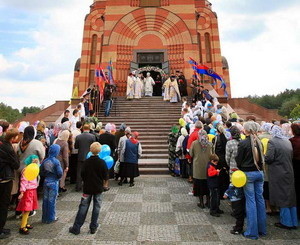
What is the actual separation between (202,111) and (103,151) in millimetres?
7898

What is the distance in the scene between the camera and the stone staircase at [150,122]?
9.07m

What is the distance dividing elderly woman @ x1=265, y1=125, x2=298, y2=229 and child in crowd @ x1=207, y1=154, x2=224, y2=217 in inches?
41.9

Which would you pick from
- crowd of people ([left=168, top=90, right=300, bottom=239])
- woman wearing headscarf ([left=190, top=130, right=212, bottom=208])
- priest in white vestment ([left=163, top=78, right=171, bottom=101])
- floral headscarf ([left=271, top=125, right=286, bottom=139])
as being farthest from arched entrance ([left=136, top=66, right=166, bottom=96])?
floral headscarf ([left=271, top=125, right=286, bottom=139])

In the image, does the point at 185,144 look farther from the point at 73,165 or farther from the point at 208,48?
the point at 208,48

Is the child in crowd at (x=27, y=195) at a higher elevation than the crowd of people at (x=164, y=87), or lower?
lower

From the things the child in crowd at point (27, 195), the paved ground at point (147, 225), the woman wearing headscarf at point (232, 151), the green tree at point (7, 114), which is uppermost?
the green tree at point (7, 114)

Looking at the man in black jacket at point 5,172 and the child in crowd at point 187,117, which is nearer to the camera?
the man in black jacket at point 5,172

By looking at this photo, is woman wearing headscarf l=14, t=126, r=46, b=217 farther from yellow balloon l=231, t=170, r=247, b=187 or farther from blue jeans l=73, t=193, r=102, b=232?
Result: yellow balloon l=231, t=170, r=247, b=187

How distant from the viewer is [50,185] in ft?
14.8

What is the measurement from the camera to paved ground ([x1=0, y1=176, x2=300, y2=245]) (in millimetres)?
3775

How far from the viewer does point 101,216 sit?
4.77 m

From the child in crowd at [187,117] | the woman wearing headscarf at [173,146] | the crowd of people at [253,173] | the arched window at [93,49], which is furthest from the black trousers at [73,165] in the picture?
the arched window at [93,49]

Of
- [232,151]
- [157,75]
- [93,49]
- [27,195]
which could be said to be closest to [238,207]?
[232,151]

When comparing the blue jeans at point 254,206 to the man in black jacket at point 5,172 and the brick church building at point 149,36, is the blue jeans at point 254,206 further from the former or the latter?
the brick church building at point 149,36
